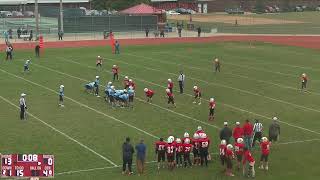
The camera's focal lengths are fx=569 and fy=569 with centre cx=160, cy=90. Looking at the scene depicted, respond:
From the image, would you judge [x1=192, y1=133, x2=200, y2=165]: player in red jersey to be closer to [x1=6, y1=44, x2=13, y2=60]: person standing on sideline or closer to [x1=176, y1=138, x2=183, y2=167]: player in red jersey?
[x1=176, y1=138, x2=183, y2=167]: player in red jersey

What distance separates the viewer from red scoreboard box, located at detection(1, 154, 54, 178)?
572 inches

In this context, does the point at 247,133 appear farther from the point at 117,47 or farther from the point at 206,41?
the point at 206,41

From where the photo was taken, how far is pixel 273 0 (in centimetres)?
13212

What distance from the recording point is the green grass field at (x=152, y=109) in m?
20.1

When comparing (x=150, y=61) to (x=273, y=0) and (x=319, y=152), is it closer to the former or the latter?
(x=319, y=152)

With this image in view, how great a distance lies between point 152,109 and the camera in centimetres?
2845

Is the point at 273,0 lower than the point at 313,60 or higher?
higher

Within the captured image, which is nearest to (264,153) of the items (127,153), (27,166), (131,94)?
(127,153)

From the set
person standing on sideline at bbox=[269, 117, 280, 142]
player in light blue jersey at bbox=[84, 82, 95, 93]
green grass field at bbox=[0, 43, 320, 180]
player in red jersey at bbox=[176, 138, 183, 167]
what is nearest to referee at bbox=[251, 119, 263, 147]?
person standing on sideline at bbox=[269, 117, 280, 142]

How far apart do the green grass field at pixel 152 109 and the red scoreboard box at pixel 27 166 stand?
362 cm

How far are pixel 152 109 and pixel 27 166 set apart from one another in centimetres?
1425

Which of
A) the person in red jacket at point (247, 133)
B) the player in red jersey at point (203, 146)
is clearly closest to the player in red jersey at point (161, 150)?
the player in red jersey at point (203, 146)

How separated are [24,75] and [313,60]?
23884 mm

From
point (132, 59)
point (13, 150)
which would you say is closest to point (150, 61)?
point (132, 59)
